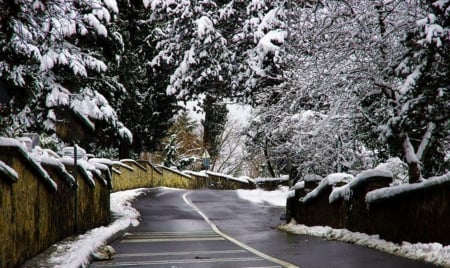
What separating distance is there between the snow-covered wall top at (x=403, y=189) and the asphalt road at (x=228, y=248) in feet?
3.27

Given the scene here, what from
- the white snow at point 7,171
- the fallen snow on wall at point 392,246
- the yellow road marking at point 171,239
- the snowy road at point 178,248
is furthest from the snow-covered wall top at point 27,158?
the fallen snow on wall at point 392,246

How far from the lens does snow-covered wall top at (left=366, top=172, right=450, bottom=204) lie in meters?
8.42

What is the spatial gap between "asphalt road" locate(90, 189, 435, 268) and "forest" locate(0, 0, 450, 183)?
2.42m

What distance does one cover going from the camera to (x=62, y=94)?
15.3m

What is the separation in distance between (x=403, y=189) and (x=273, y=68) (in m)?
9.23

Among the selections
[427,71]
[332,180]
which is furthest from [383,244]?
[332,180]

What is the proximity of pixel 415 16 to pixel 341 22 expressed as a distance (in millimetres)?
2081

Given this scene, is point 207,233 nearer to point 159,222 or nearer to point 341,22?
point 159,222

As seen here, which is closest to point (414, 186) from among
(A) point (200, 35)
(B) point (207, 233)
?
(B) point (207, 233)

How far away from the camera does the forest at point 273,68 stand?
8.79 m

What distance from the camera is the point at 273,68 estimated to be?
18.0 m

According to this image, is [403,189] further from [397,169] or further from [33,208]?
[397,169]

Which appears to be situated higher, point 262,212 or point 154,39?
point 154,39

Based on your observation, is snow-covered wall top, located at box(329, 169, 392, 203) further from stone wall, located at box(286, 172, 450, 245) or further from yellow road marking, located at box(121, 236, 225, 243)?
yellow road marking, located at box(121, 236, 225, 243)
